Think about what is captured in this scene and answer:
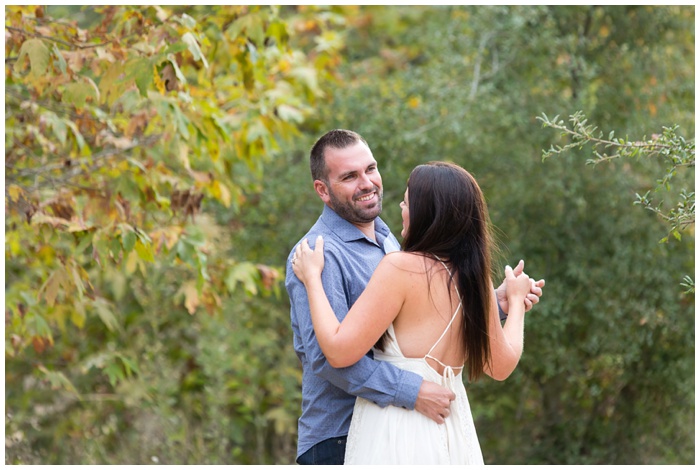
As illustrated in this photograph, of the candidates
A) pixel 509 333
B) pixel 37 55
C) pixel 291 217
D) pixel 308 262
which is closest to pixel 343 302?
pixel 308 262

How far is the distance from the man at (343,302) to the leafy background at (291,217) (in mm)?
1420

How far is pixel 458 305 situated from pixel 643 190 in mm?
3467

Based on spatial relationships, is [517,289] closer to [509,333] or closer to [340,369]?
[509,333]

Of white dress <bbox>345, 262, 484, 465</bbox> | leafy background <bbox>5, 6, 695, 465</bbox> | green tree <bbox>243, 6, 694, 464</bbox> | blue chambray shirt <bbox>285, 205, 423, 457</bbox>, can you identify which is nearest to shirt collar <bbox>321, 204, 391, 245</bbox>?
blue chambray shirt <bbox>285, 205, 423, 457</bbox>

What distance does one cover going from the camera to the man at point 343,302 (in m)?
2.54

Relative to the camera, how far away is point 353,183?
9.15ft

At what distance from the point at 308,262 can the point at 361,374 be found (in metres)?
0.37

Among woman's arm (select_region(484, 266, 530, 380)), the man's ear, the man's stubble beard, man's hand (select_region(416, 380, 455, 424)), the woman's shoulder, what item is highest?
the man's ear

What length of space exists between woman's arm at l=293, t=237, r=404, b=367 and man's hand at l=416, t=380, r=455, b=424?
0.23 meters

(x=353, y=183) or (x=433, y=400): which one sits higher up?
(x=353, y=183)

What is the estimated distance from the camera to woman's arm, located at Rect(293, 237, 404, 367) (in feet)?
7.97

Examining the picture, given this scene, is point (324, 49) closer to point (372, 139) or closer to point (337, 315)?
point (372, 139)

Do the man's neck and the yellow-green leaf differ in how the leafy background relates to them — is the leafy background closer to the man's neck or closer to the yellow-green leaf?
the yellow-green leaf

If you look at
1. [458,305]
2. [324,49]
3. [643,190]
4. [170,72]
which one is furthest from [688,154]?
[324,49]
